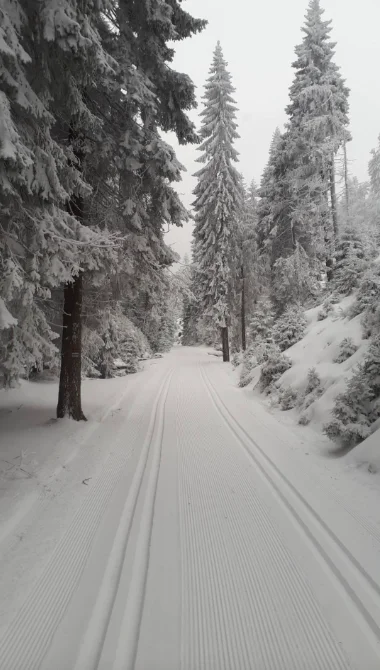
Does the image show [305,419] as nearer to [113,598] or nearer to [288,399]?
[288,399]

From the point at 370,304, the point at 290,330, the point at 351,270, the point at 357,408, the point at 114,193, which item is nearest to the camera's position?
the point at 357,408

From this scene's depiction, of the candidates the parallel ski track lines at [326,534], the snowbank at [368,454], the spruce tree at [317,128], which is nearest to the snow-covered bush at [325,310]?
the spruce tree at [317,128]

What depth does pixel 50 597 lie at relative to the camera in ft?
8.44

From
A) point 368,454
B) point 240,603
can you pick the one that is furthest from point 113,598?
point 368,454

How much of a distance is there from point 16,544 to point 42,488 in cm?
121

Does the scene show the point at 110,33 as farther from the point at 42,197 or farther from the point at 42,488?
the point at 42,488

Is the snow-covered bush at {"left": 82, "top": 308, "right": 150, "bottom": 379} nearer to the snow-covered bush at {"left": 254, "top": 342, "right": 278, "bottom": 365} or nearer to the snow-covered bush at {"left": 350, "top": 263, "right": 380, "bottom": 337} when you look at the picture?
the snow-covered bush at {"left": 254, "top": 342, "right": 278, "bottom": 365}

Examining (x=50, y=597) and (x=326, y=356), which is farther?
(x=326, y=356)

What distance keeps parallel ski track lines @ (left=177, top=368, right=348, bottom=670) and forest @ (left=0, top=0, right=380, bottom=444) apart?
2976 millimetres

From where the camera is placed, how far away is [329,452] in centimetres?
572

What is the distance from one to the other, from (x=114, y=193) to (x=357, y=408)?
23.1 feet

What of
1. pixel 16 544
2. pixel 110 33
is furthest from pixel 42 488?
pixel 110 33

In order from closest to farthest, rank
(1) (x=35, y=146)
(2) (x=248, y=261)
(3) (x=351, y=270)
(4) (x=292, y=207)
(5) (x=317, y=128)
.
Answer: (1) (x=35, y=146) → (3) (x=351, y=270) → (5) (x=317, y=128) → (4) (x=292, y=207) → (2) (x=248, y=261)

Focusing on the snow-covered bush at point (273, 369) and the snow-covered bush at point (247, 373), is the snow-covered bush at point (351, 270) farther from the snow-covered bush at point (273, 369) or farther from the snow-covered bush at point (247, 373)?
the snow-covered bush at point (247, 373)
